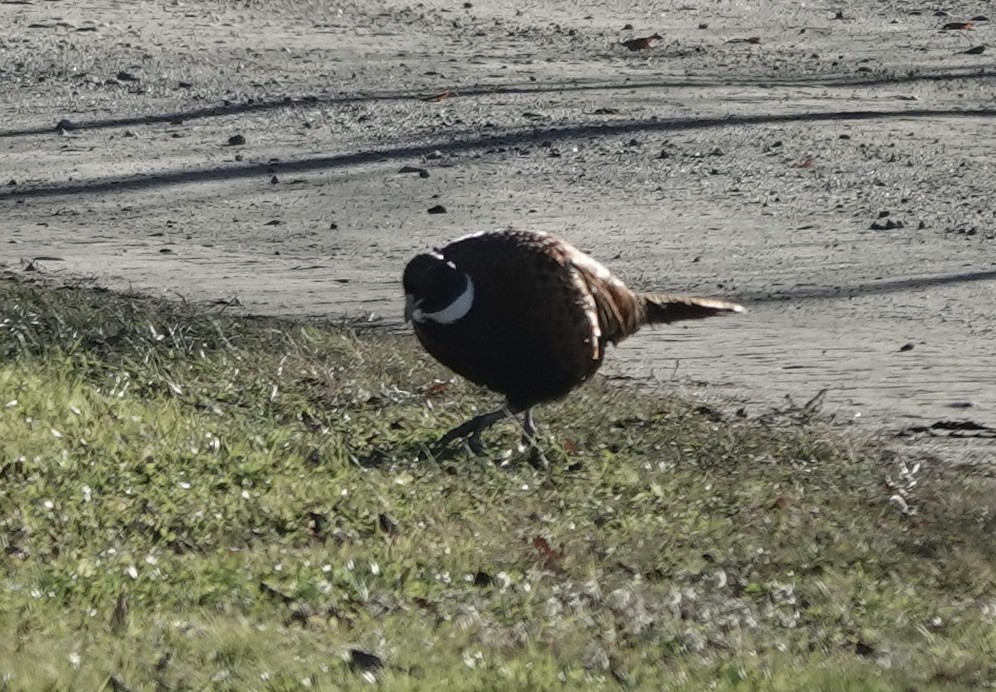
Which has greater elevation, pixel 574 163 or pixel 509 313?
pixel 509 313

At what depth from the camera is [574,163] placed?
1165 centimetres

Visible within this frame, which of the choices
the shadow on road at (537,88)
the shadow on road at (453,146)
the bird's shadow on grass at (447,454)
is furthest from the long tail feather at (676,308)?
the shadow on road at (537,88)

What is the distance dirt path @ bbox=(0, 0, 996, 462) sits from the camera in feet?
27.6

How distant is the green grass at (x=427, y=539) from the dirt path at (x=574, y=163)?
0.83 m

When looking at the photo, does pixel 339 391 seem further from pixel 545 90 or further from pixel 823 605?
pixel 545 90

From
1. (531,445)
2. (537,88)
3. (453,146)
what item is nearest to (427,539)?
(531,445)

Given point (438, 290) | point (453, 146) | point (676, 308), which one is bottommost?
point (453, 146)

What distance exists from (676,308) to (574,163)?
4.53m

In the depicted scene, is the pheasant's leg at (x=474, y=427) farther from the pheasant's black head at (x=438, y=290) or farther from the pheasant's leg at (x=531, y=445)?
the pheasant's black head at (x=438, y=290)

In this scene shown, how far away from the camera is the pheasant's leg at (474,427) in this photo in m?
6.57

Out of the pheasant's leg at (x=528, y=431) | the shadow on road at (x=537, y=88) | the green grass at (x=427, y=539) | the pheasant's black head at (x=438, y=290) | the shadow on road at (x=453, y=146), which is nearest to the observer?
the green grass at (x=427, y=539)

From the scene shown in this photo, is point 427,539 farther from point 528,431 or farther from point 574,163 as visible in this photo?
point 574,163

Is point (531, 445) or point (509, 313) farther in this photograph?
point (531, 445)

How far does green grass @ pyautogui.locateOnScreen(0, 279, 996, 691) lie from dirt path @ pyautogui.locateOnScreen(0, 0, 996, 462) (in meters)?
0.83
